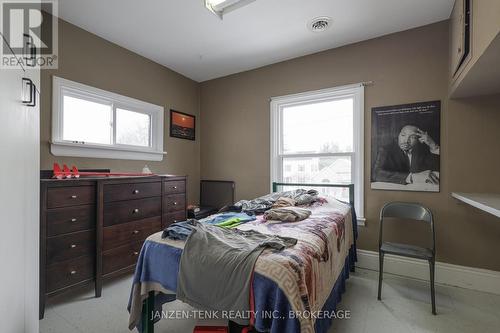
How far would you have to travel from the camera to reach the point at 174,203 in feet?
9.42

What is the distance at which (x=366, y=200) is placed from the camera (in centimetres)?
270

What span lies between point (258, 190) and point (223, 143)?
0.97 meters

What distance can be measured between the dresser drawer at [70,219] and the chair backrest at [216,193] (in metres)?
1.86

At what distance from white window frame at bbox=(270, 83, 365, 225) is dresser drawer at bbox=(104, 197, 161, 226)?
1.58m

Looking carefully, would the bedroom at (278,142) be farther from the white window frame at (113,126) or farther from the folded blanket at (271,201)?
the folded blanket at (271,201)

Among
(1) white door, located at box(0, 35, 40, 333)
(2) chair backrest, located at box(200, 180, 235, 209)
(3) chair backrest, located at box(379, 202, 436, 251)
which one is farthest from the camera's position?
(2) chair backrest, located at box(200, 180, 235, 209)

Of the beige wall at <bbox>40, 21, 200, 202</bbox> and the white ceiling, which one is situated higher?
the white ceiling

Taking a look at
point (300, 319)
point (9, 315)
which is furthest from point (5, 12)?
point (300, 319)

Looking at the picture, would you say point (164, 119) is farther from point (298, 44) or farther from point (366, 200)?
point (366, 200)

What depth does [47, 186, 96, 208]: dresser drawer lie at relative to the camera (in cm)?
183

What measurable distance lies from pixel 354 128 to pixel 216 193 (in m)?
2.23

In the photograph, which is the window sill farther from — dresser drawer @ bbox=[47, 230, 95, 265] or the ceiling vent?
the ceiling vent

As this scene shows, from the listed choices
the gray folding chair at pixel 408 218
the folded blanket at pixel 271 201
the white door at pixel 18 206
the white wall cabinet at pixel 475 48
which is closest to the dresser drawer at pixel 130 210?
the white door at pixel 18 206

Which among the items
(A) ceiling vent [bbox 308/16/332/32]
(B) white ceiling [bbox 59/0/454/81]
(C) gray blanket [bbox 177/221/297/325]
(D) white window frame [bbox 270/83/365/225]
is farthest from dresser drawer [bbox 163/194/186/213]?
(A) ceiling vent [bbox 308/16/332/32]
